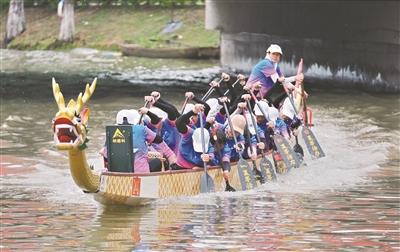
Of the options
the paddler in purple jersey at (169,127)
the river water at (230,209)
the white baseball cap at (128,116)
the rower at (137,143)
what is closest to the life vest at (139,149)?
the rower at (137,143)

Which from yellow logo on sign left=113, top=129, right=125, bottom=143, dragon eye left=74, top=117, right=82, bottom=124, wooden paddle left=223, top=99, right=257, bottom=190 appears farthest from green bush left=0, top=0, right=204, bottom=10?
dragon eye left=74, top=117, right=82, bottom=124

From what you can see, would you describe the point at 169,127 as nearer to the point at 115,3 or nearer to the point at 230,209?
the point at 230,209

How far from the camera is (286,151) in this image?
1827 centimetres

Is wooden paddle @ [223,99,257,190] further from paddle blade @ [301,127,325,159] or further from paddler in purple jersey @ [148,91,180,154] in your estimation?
paddle blade @ [301,127,325,159]

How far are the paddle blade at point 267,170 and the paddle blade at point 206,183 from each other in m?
1.54

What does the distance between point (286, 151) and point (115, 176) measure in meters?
4.75

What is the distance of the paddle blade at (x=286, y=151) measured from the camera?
18.1 meters

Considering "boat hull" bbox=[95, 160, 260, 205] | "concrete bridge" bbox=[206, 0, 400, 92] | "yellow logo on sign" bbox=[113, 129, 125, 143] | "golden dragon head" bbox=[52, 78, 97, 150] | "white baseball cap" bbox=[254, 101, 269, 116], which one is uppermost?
"golden dragon head" bbox=[52, 78, 97, 150]

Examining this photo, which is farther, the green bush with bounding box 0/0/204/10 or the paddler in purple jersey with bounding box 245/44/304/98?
the green bush with bounding box 0/0/204/10

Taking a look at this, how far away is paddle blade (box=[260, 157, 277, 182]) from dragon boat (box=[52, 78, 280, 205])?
327mm

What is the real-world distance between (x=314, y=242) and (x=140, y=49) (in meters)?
35.1

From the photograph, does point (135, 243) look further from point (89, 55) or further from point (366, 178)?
point (89, 55)

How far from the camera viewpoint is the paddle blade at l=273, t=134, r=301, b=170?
18125 mm

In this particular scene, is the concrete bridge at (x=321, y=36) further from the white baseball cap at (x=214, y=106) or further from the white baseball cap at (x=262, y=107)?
the white baseball cap at (x=214, y=106)
